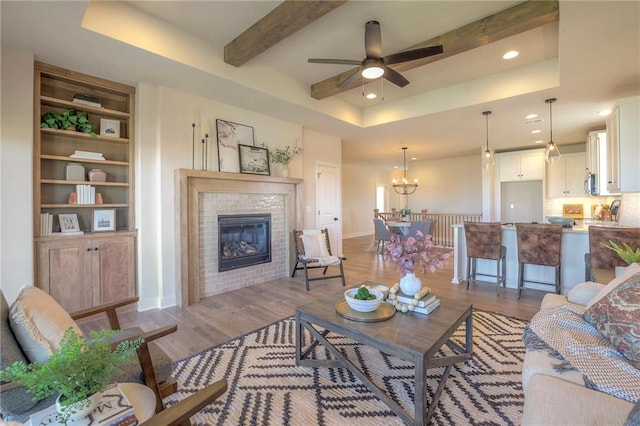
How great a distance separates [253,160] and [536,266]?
4352 millimetres

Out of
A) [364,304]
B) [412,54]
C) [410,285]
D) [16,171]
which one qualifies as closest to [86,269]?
[16,171]

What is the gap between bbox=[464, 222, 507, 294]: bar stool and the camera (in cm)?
391

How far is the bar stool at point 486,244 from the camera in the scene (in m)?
3.91

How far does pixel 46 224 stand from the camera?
295 cm

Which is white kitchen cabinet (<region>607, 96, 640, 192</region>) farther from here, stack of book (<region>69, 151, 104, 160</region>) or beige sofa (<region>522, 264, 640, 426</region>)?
stack of book (<region>69, 151, 104, 160</region>)

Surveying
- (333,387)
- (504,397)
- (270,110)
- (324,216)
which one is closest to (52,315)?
(333,387)

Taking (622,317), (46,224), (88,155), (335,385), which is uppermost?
(88,155)

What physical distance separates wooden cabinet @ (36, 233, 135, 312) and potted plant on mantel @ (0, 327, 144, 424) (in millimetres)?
2558

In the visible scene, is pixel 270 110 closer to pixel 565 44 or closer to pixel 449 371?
pixel 565 44

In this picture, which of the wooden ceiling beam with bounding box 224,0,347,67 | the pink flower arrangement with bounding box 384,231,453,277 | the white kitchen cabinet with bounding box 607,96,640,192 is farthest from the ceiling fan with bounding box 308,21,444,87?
the white kitchen cabinet with bounding box 607,96,640,192

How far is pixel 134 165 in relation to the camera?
3.48 meters

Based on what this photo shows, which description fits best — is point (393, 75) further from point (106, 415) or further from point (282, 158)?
point (106, 415)

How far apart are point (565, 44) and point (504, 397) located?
2864 mm

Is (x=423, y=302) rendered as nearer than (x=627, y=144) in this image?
Yes
